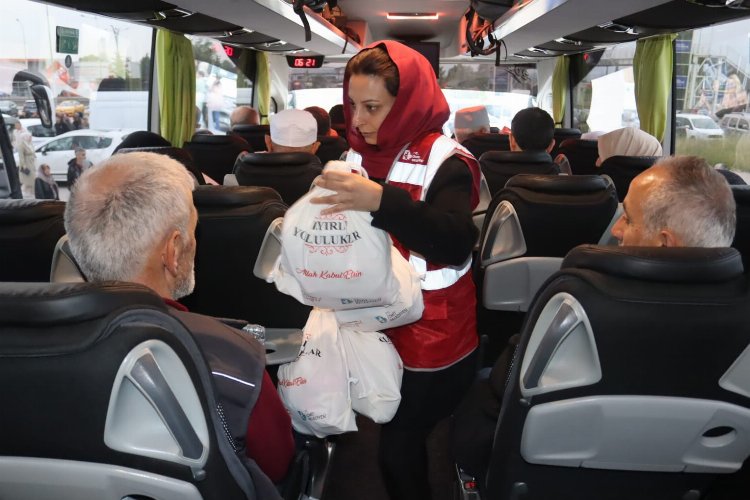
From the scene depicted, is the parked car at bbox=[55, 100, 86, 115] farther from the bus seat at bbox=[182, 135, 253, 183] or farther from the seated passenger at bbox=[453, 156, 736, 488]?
the seated passenger at bbox=[453, 156, 736, 488]

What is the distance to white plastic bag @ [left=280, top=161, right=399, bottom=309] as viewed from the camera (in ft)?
5.22

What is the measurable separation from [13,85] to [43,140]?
56 centimetres

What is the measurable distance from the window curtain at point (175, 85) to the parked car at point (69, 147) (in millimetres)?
1389

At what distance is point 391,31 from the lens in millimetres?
13312

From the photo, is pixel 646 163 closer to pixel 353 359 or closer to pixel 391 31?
pixel 353 359

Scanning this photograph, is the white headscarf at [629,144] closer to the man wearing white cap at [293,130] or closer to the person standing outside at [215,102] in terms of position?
the man wearing white cap at [293,130]

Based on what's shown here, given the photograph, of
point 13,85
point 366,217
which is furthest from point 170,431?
point 13,85

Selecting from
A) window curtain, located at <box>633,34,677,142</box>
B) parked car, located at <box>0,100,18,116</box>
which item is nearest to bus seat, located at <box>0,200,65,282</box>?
parked car, located at <box>0,100,18,116</box>

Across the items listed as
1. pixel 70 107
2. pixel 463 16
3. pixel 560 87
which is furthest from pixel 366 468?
pixel 463 16

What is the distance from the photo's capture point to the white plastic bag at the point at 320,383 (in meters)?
1.75

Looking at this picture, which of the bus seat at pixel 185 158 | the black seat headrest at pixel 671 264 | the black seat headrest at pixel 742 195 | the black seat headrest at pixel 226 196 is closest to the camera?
the black seat headrest at pixel 671 264

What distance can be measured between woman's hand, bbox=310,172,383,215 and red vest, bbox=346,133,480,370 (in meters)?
0.29

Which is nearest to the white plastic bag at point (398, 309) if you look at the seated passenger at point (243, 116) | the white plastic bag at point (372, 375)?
the white plastic bag at point (372, 375)

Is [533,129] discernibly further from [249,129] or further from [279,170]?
[249,129]
